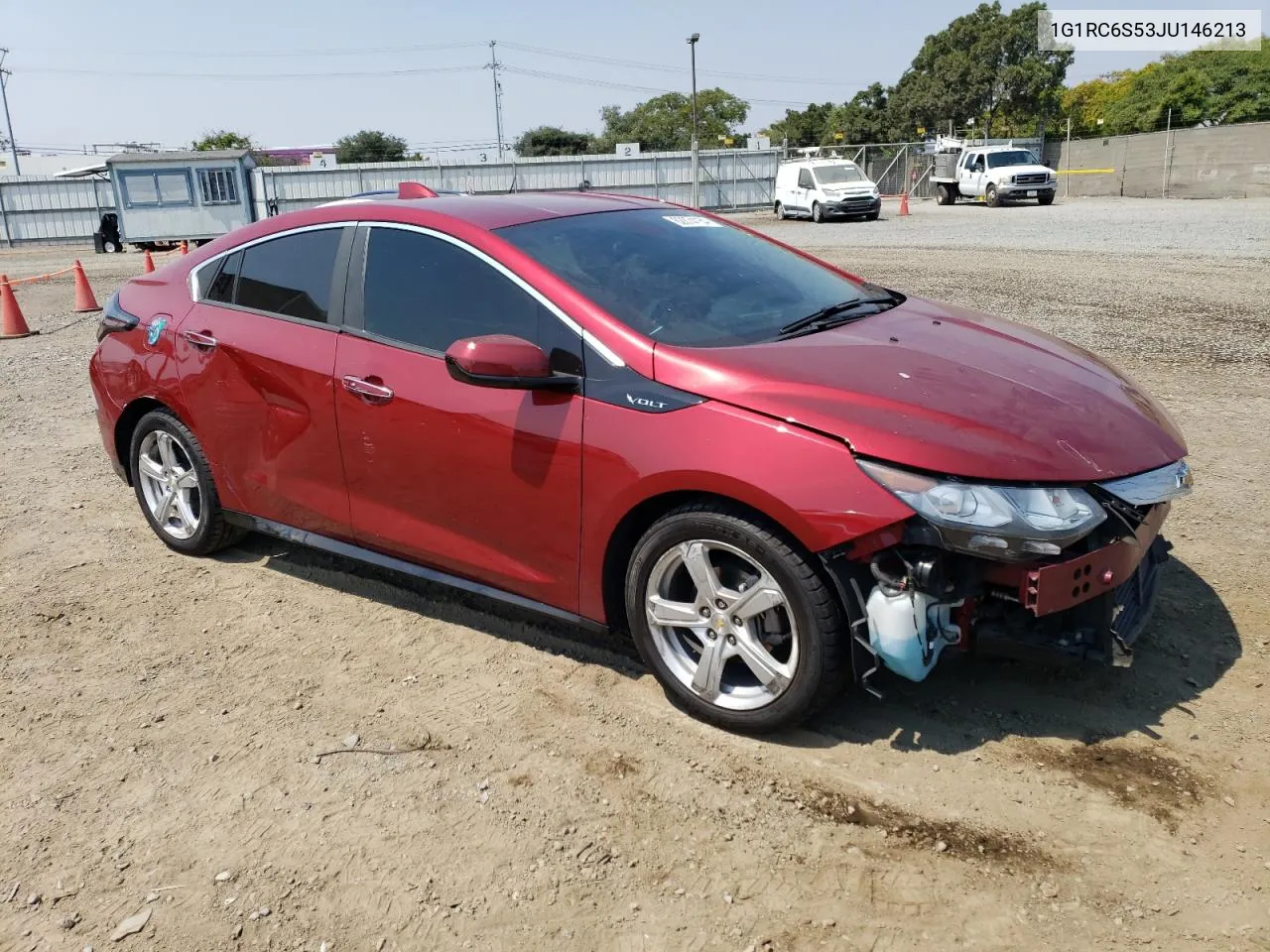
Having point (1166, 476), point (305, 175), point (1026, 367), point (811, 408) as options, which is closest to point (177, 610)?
point (811, 408)

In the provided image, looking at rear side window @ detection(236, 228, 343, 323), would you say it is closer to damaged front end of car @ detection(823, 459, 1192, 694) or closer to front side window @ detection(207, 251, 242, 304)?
front side window @ detection(207, 251, 242, 304)

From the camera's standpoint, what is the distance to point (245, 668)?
378cm

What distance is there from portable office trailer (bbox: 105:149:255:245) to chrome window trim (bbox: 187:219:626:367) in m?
26.9

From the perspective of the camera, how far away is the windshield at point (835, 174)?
29.5 m

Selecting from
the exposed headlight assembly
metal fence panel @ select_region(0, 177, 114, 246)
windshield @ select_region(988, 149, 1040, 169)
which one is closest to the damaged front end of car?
the exposed headlight assembly

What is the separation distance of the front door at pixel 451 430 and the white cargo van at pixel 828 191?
27.0 metres

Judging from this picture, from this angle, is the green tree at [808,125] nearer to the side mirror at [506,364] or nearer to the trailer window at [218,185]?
the trailer window at [218,185]

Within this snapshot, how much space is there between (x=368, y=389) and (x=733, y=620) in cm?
163

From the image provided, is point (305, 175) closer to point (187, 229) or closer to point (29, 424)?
point (187, 229)

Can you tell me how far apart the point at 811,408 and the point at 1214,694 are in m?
1.72

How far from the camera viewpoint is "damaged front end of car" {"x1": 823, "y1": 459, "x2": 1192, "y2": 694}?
2658 mm

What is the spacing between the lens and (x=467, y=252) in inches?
141

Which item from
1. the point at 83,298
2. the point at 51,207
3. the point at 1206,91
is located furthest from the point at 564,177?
the point at 1206,91

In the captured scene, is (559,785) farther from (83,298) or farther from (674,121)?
(674,121)
